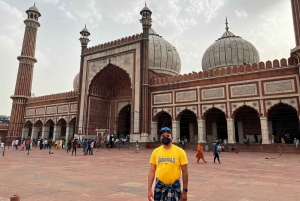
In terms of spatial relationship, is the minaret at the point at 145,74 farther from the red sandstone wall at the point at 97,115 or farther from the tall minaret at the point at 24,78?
the tall minaret at the point at 24,78

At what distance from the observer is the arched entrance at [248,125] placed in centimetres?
1645

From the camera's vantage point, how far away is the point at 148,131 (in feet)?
57.7

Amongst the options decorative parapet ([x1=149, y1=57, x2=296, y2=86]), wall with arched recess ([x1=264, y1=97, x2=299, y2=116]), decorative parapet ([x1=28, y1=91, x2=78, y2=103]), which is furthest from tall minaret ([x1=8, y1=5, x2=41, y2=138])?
wall with arched recess ([x1=264, y1=97, x2=299, y2=116])

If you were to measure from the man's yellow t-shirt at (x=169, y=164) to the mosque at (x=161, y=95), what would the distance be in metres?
13.5

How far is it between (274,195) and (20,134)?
29910 millimetres

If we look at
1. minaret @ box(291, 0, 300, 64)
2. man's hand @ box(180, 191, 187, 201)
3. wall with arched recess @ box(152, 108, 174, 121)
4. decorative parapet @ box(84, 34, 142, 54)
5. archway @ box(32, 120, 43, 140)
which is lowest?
man's hand @ box(180, 191, 187, 201)

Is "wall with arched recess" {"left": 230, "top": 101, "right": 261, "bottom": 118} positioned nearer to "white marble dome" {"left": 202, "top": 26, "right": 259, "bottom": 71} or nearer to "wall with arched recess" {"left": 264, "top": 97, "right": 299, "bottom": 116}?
"wall with arched recess" {"left": 264, "top": 97, "right": 299, "bottom": 116}

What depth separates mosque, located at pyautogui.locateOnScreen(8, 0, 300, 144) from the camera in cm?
1430

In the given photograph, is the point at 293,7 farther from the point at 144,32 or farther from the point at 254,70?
the point at 144,32

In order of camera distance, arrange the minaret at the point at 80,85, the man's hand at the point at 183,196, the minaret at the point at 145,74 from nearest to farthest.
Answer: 1. the man's hand at the point at 183,196
2. the minaret at the point at 145,74
3. the minaret at the point at 80,85

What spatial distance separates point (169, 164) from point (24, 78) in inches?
1160

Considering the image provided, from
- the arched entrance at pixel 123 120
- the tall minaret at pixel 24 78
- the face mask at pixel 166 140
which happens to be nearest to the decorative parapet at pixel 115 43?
the arched entrance at pixel 123 120

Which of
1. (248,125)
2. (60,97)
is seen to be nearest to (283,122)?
(248,125)

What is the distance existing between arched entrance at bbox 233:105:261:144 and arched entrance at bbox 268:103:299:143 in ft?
3.52
